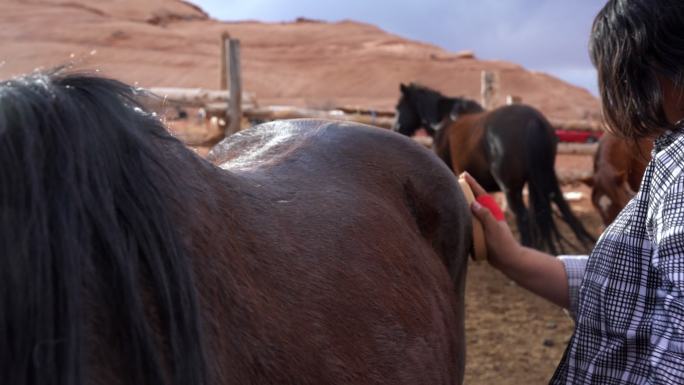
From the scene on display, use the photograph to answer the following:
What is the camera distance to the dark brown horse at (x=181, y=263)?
2.34 feet

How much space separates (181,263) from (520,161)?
6.07 m

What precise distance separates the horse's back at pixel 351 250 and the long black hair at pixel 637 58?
0.60 m

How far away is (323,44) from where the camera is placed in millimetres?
42969

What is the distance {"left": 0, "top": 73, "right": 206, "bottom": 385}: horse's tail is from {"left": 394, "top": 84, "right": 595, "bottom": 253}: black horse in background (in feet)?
17.0

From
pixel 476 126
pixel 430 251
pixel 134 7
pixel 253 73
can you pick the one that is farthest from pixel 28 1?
pixel 430 251

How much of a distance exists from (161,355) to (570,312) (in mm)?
1409

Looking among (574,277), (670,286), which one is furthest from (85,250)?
(574,277)

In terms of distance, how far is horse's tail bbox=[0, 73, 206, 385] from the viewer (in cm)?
69

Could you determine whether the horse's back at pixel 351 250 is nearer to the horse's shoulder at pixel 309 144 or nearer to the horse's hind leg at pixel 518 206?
the horse's shoulder at pixel 309 144

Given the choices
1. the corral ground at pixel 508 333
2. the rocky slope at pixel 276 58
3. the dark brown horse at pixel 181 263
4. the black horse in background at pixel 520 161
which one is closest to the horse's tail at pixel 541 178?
the black horse in background at pixel 520 161

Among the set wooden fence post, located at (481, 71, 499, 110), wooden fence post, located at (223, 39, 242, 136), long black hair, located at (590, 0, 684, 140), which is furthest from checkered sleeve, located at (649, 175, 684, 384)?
wooden fence post, located at (481, 71, 499, 110)

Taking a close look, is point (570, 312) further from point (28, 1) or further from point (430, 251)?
point (28, 1)

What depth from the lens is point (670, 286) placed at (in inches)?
49.3

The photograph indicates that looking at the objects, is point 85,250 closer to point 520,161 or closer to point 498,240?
point 498,240
